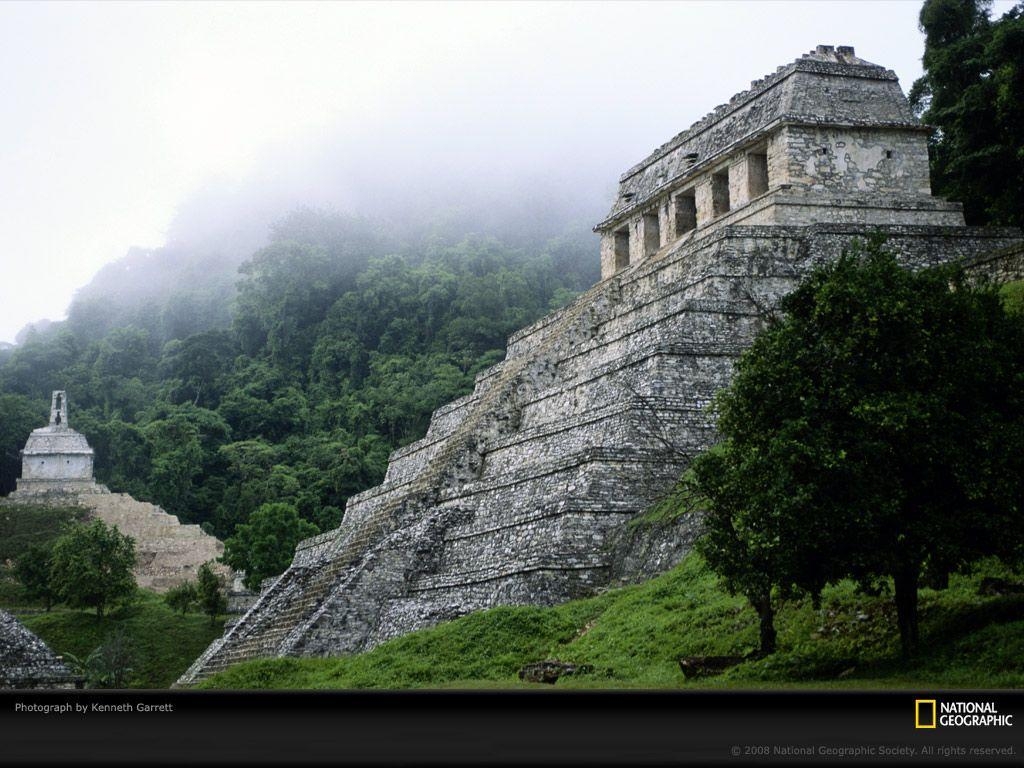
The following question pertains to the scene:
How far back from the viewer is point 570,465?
2131 centimetres

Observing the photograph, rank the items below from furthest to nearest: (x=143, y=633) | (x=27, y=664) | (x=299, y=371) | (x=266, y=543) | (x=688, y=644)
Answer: (x=299, y=371) < (x=266, y=543) < (x=143, y=633) < (x=27, y=664) < (x=688, y=644)

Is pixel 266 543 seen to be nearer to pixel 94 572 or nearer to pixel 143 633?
pixel 143 633

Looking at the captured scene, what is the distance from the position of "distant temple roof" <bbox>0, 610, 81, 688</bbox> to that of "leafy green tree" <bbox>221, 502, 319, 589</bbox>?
80.0 ft

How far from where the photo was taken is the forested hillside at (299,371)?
64.5 meters

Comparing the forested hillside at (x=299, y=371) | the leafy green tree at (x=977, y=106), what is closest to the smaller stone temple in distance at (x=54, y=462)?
the forested hillside at (x=299, y=371)

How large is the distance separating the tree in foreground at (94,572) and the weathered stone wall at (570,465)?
681 inches

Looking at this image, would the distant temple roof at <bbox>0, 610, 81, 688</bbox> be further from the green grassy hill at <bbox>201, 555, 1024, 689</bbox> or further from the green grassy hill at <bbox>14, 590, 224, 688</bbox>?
the green grassy hill at <bbox>14, 590, 224, 688</bbox>

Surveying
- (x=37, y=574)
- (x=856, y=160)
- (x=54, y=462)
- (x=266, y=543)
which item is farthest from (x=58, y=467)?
(x=856, y=160)

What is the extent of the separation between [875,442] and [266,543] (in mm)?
32623

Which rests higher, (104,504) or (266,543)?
(104,504)

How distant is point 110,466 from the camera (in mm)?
72750

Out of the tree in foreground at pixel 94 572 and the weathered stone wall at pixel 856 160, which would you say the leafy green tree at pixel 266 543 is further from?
the weathered stone wall at pixel 856 160

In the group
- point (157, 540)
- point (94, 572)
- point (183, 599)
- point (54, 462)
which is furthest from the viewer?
point (54, 462)

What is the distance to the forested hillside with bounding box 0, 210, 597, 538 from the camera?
212ft
